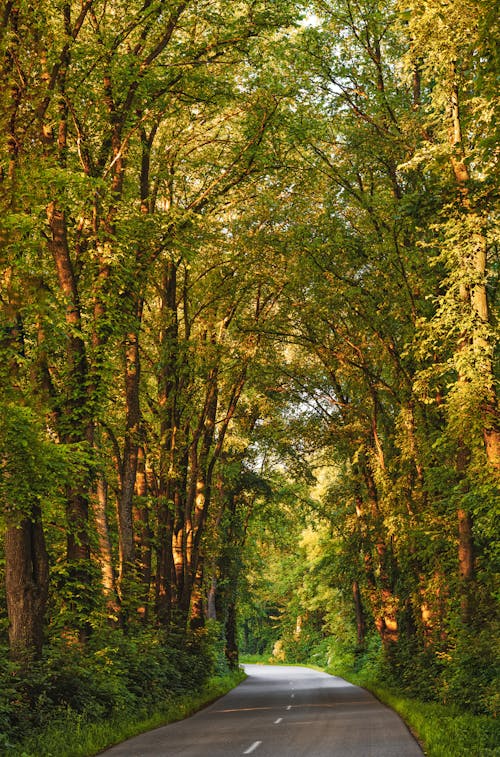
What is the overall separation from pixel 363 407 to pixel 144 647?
1364 centimetres

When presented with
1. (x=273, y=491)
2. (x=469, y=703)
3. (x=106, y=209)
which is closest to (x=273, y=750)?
(x=469, y=703)

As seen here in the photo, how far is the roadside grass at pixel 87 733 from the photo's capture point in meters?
11.0

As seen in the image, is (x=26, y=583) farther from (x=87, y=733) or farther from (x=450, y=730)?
(x=450, y=730)

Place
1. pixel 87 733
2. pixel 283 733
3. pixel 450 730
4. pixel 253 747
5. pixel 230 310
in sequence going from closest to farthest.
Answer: pixel 87 733 → pixel 253 747 → pixel 450 730 → pixel 283 733 → pixel 230 310

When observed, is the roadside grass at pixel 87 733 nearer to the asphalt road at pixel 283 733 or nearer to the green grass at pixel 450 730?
the asphalt road at pixel 283 733

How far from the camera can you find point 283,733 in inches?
607

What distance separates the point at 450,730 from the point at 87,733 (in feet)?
19.7

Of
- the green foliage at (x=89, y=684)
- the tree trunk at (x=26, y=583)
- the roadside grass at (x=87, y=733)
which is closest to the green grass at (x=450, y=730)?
the roadside grass at (x=87, y=733)

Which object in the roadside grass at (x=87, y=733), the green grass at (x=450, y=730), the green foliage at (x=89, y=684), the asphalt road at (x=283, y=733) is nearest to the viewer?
the roadside grass at (x=87, y=733)

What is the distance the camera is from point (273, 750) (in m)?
12.6

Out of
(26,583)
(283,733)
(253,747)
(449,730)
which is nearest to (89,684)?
(26,583)

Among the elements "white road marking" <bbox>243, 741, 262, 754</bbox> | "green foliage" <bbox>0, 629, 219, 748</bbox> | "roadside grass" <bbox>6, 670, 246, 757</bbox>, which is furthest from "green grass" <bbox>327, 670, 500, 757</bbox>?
"green foliage" <bbox>0, 629, 219, 748</bbox>

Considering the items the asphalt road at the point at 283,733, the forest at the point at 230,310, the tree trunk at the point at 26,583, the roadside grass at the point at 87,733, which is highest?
the forest at the point at 230,310

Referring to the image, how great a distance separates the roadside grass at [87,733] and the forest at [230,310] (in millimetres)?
247
